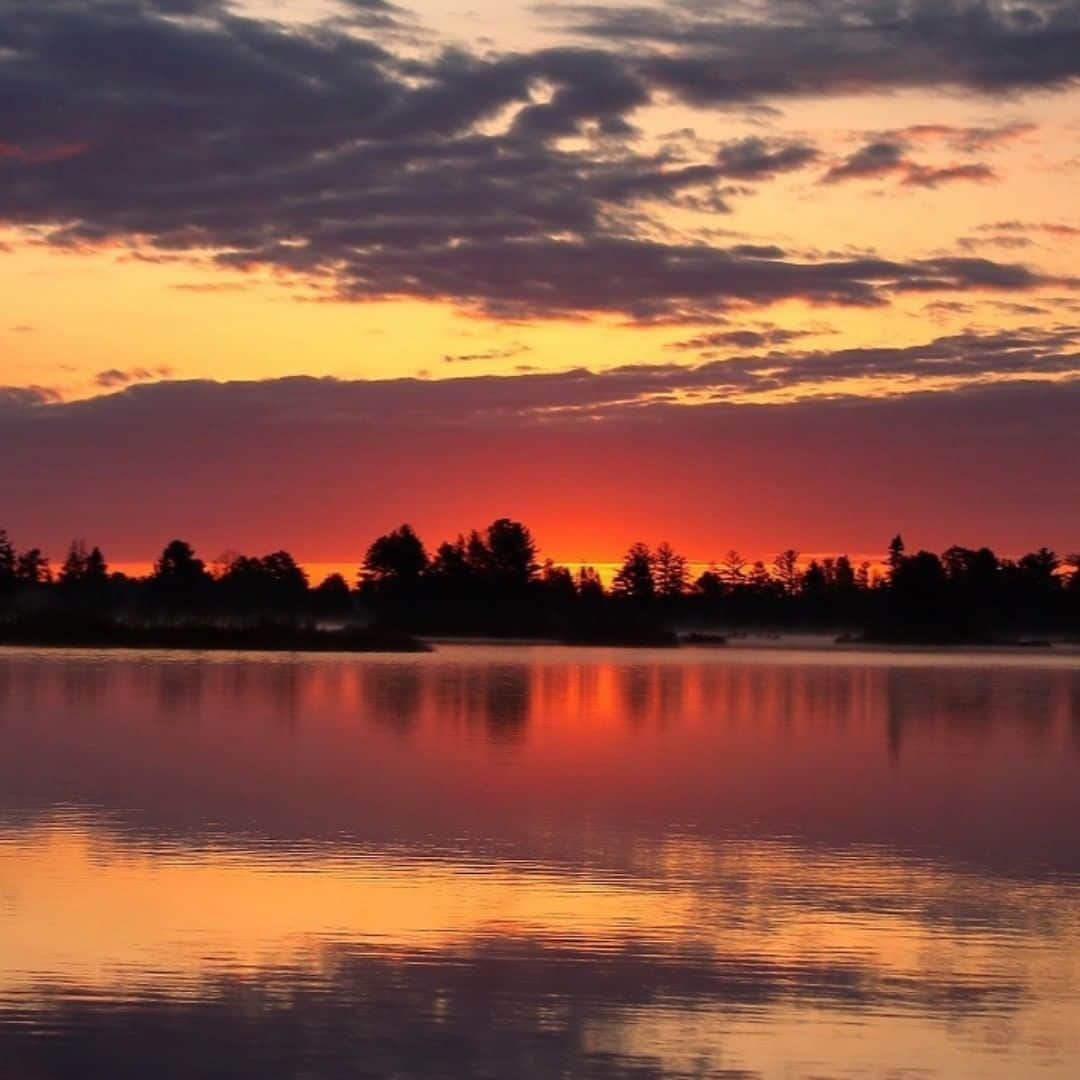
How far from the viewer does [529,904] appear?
14555 millimetres

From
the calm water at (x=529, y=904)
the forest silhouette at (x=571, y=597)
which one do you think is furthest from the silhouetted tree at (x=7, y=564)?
the calm water at (x=529, y=904)

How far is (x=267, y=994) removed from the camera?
1131 centimetres

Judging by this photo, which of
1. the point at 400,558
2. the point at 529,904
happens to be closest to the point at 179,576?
the point at 400,558

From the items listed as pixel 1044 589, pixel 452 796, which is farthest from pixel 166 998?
pixel 1044 589

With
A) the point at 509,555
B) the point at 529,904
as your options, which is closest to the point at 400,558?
the point at 509,555

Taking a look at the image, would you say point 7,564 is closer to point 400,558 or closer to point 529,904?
point 400,558

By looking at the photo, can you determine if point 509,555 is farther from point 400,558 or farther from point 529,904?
point 529,904

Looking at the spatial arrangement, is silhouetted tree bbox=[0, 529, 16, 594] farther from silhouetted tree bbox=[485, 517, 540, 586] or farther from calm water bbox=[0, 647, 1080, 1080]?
calm water bbox=[0, 647, 1080, 1080]

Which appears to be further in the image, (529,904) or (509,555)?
(509,555)

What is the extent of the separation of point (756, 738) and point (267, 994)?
2154cm

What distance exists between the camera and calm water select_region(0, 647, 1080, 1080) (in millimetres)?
10414

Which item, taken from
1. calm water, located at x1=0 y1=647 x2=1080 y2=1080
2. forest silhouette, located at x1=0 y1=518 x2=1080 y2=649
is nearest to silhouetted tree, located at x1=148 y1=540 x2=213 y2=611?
forest silhouette, located at x1=0 y1=518 x2=1080 y2=649

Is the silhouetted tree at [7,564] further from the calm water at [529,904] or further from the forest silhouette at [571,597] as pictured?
the calm water at [529,904]

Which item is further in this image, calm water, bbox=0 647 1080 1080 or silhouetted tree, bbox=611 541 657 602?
silhouetted tree, bbox=611 541 657 602
